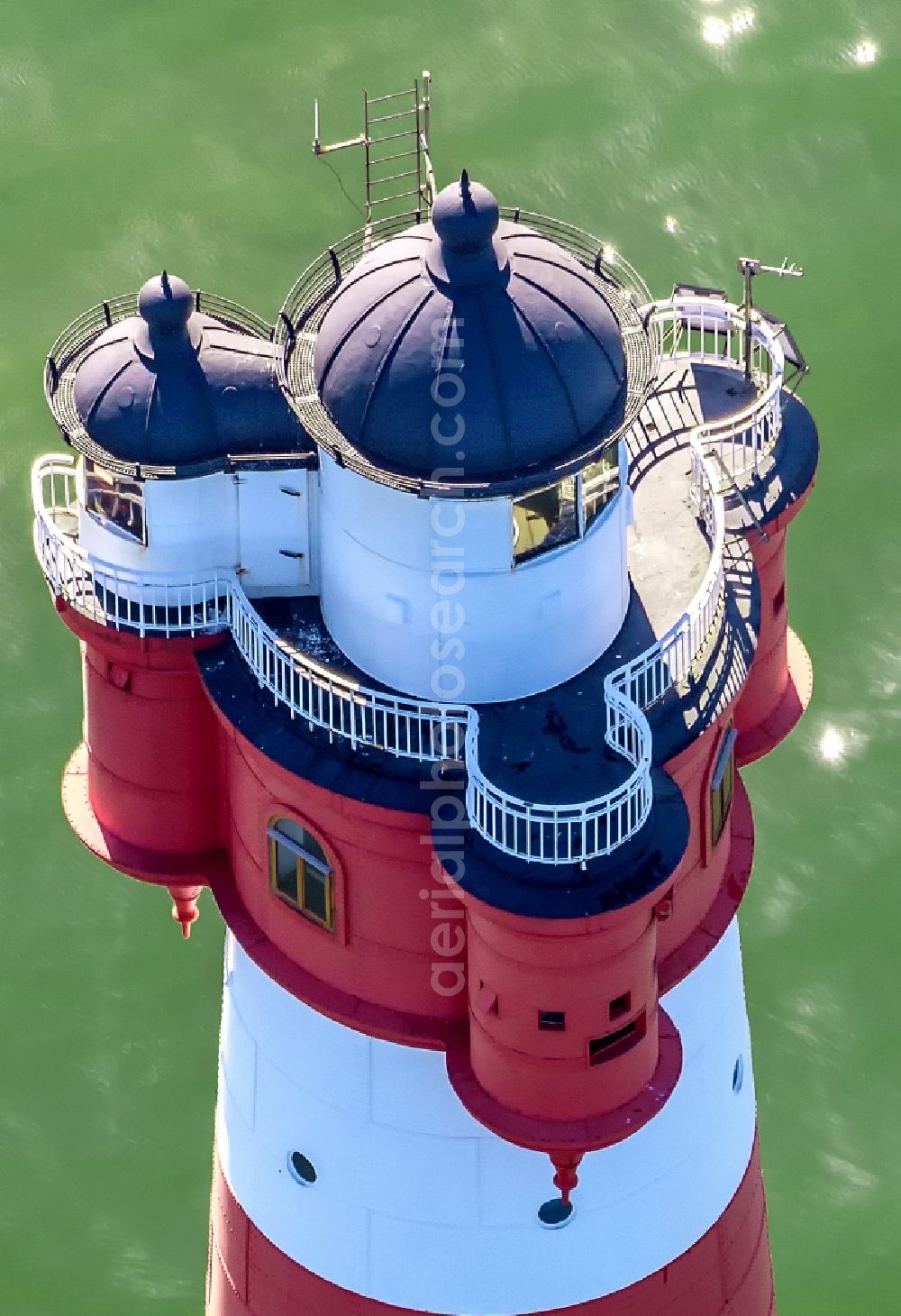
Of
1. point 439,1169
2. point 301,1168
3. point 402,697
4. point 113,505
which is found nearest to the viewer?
→ point 402,697

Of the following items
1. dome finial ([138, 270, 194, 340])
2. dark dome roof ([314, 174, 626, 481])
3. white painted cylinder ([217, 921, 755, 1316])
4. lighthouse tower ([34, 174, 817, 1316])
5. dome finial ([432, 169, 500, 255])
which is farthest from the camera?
white painted cylinder ([217, 921, 755, 1316])

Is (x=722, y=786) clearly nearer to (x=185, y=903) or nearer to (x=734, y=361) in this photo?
(x=734, y=361)

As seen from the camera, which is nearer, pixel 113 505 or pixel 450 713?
pixel 450 713

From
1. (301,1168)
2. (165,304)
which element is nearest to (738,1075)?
(301,1168)

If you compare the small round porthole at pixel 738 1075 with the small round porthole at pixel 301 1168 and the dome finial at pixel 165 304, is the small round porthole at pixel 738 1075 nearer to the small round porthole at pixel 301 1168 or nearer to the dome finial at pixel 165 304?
the small round porthole at pixel 301 1168

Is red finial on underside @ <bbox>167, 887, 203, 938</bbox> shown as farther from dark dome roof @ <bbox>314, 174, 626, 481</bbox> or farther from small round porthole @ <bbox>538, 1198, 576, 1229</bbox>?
dark dome roof @ <bbox>314, 174, 626, 481</bbox>

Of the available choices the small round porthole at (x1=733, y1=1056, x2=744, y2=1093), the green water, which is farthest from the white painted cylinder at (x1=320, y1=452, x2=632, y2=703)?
the green water
